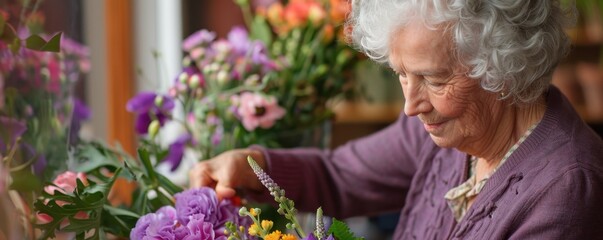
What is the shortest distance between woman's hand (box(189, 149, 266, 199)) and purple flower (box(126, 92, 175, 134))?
0.17 meters

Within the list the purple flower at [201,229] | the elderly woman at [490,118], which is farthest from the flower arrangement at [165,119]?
the elderly woman at [490,118]

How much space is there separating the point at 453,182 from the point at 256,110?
1.33 ft

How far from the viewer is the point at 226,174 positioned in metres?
1.26

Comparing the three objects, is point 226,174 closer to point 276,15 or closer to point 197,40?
point 197,40

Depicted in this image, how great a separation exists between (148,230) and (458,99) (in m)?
0.44

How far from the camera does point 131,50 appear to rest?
6.91 feet

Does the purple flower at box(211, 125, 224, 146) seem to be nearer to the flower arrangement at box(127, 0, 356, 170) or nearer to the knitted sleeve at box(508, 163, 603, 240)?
the flower arrangement at box(127, 0, 356, 170)

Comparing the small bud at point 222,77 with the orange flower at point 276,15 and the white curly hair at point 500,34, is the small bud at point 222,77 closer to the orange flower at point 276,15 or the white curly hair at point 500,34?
the orange flower at point 276,15

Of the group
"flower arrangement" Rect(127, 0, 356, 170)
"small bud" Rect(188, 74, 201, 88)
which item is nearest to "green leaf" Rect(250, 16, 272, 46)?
"flower arrangement" Rect(127, 0, 356, 170)

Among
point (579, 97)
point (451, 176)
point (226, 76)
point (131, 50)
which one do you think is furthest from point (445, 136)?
point (579, 97)

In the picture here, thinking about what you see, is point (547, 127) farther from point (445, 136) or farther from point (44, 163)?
point (44, 163)

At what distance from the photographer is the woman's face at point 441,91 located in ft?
3.42

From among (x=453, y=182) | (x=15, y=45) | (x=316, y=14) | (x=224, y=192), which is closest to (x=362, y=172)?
(x=453, y=182)

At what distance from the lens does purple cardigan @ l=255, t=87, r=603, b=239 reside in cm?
103
